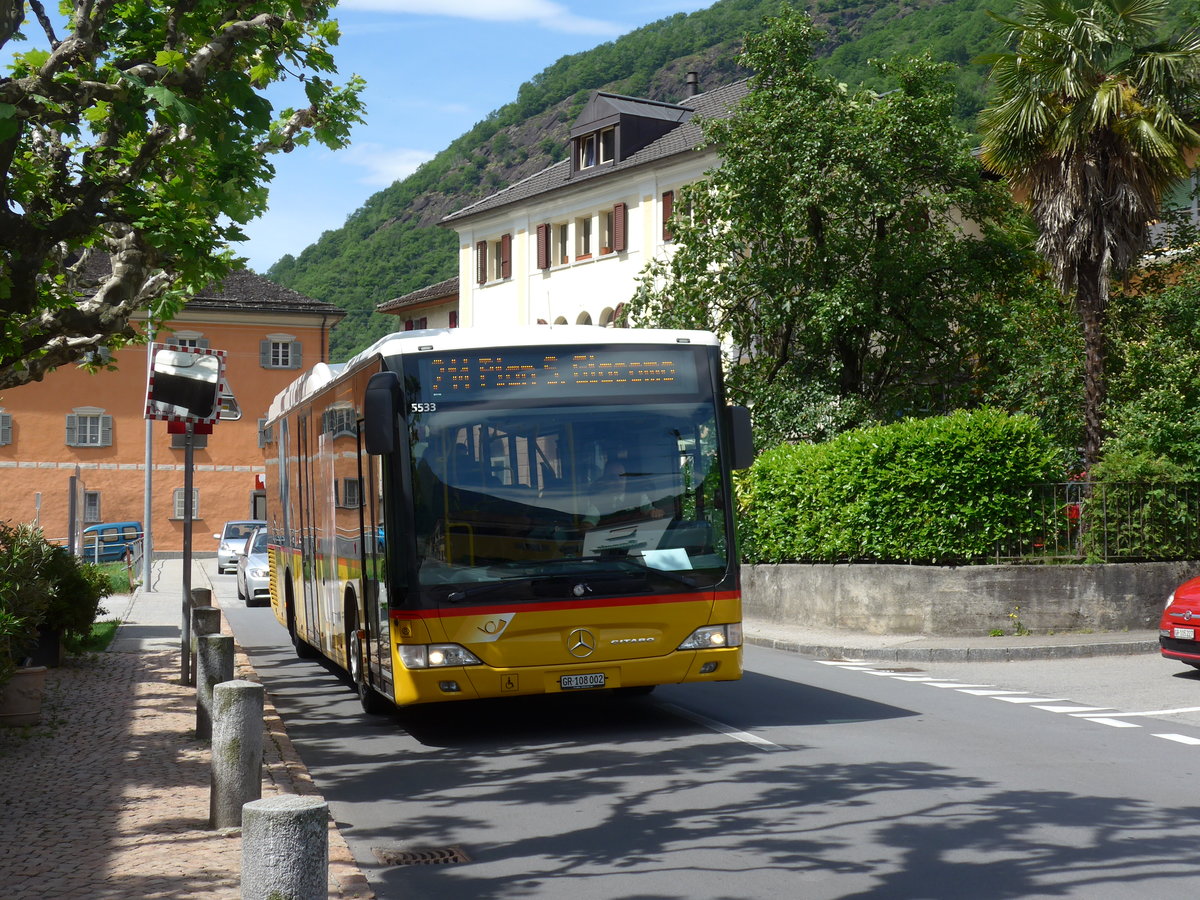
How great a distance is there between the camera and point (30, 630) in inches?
477

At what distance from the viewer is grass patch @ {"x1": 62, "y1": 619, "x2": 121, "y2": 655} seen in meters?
16.0

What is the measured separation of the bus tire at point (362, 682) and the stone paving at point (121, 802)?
79cm

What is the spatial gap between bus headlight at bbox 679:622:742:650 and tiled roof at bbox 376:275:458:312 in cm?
5745

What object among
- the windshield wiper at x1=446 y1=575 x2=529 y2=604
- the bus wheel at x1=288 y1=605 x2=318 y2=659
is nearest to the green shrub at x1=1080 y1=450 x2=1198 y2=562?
the bus wheel at x1=288 y1=605 x2=318 y2=659

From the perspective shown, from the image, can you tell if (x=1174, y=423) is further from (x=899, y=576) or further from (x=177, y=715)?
(x=177, y=715)

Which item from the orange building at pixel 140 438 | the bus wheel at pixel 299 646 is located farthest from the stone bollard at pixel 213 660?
the orange building at pixel 140 438

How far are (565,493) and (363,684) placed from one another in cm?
294

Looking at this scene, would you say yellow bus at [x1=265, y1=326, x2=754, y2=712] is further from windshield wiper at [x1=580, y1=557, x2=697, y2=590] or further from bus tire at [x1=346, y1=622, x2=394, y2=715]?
bus tire at [x1=346, y1=622, x2=394, y2=715]

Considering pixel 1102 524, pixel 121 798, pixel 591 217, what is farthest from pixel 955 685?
pixel 591 217

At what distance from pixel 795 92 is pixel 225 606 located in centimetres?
1465

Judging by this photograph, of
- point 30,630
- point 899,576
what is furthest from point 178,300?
point 899,576

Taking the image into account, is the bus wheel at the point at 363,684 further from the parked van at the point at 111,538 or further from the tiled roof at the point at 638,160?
the tiled roof at the point at 638,160

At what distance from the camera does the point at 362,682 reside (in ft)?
40.7

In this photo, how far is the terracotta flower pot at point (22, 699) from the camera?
35.7ft
